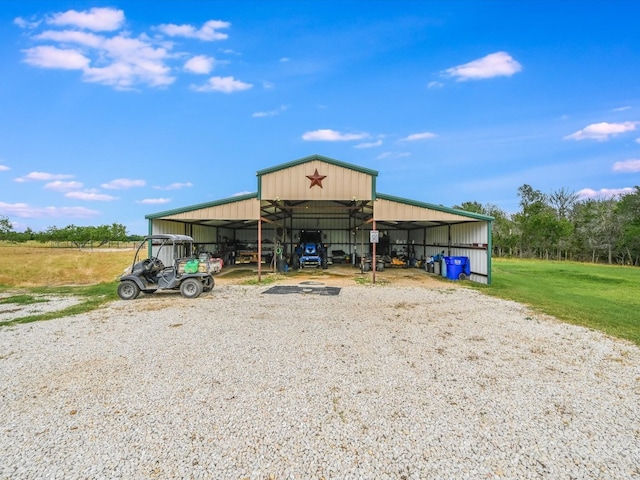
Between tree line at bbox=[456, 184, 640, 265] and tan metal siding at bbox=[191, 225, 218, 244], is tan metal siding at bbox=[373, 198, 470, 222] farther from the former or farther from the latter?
tree line at bbox=[456, 184, 640, 265]

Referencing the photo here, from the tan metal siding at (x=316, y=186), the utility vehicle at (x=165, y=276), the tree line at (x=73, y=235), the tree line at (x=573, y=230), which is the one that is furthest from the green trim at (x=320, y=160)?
the tree line at (x=73, y=235)

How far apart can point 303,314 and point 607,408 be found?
5862mm

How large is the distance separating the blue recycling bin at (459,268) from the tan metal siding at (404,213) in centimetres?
207

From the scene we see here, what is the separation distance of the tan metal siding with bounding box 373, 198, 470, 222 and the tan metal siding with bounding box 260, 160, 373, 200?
2.42ft

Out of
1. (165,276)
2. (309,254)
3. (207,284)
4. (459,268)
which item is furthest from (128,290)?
(459,268)

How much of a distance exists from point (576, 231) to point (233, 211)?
42.2 metres

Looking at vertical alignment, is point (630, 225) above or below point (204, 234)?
above

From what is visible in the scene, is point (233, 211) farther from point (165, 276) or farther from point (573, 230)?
point (573, 230)

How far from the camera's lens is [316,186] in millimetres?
14688

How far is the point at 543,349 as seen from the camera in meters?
5.91

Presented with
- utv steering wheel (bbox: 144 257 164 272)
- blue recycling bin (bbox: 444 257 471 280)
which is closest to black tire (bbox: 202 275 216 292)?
utv steering wheel (bbox: 144 257 164 272)

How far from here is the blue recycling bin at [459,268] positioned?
15773 millimetres

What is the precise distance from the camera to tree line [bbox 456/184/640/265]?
35344mm

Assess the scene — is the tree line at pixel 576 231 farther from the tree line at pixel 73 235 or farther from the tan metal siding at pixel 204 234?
the tree line at pixel 73 235
